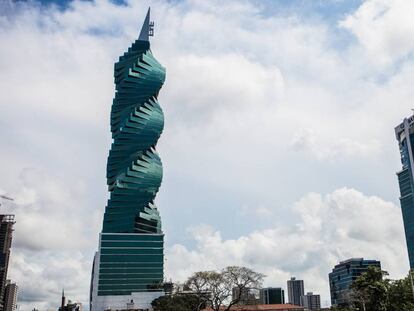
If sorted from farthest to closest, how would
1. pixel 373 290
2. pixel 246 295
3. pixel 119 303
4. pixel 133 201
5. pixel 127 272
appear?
pixel 133 201 < pixel 127 272 < pixel 119 303 < pixel 246 295 < pixel 373 290

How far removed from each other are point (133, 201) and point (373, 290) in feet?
301

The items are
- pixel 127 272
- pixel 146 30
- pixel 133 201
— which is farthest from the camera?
pixel 146 30

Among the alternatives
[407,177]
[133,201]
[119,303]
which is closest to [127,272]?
[119,303]

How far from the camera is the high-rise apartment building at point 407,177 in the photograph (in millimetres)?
178375

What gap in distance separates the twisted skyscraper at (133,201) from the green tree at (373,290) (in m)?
79.9

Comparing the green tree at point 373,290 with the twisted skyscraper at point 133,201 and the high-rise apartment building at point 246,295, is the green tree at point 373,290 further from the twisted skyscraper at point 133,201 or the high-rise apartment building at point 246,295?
the twisted skyscraper at point 133,201

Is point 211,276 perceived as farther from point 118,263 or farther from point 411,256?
point 411,256

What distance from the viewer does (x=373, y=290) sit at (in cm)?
7306

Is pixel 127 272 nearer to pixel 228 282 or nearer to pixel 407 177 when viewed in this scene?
pixel 228 282

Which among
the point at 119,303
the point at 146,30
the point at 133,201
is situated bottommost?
the point at 119,303

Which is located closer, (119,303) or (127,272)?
(119,303)

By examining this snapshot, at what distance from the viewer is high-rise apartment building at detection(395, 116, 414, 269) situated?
178375mm

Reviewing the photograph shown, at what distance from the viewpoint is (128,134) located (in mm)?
153250

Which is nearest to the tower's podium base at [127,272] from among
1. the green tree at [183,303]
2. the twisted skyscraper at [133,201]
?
the twisted skyscraper at [133,201]
